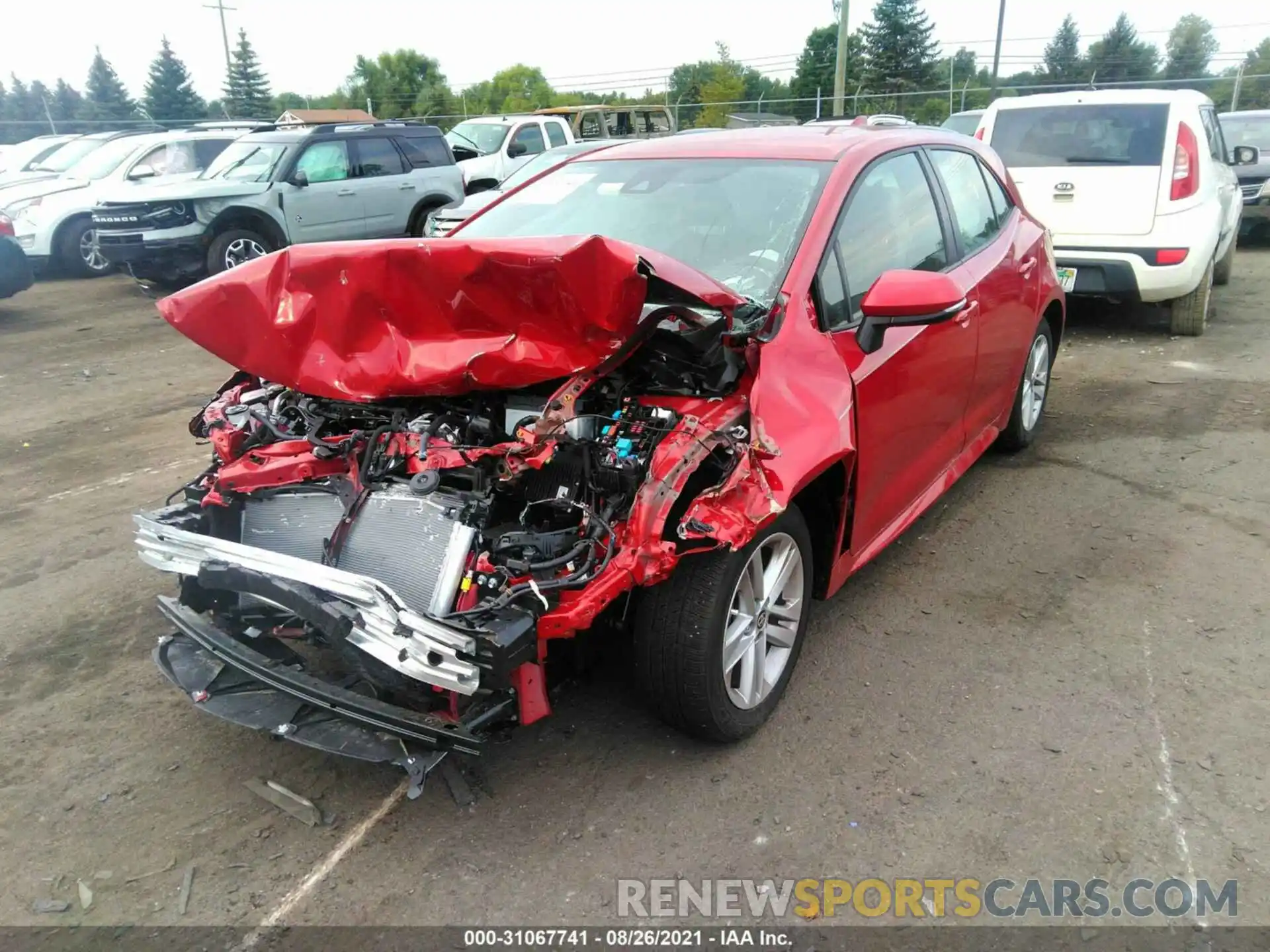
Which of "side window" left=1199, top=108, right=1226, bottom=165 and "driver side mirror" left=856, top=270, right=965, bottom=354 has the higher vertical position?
"side window" left=1199, top=108, right=1226, bottom=165

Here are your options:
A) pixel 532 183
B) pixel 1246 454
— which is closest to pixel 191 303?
pixel 532 183

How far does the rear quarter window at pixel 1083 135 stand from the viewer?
25.0 feet

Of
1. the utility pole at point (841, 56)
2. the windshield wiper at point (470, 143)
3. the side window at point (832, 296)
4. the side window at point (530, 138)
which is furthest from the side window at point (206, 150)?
the utility pole at point (841, 56)

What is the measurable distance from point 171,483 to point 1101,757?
15.7 ft

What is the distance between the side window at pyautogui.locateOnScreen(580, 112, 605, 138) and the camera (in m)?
20.1

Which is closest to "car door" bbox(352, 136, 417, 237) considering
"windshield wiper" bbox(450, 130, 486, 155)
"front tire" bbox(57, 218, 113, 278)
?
"windshield wiper" bbox(450, 130, 486, 155)

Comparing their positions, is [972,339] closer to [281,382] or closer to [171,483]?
[281,382]

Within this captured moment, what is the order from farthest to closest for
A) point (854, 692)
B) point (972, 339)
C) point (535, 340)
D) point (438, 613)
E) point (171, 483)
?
1. point (171, 483)
2. point (972, 339)
3. point (854, 692)
4. point (535, 340)
5. point (438, 613)

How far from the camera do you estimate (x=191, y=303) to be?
3105mm

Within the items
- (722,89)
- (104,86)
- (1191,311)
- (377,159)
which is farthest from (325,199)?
(104,86)

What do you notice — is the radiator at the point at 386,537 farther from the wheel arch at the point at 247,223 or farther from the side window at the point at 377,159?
the side window at the point at 377,159

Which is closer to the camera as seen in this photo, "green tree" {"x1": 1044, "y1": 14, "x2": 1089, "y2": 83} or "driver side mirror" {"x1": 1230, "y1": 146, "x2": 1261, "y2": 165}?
"driver side mirror" {"x1": 1230, "y1": 146, "x2": 1261, "y2": 165}

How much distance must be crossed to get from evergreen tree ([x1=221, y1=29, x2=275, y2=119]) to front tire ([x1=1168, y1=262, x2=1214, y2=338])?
4802 centimetres

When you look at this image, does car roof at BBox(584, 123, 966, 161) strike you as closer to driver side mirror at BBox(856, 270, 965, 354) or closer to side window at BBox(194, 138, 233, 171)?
driver side mirror at BBox(856, 270, 965, 354)
